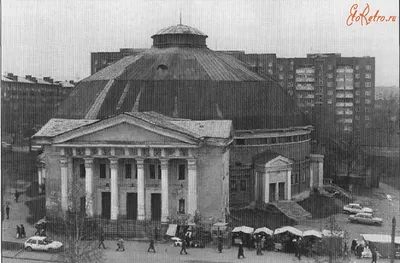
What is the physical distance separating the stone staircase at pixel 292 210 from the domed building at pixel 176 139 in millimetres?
1035

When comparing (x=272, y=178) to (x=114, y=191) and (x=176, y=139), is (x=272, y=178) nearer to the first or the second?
(x=176, y=139)

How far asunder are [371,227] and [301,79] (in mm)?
55419

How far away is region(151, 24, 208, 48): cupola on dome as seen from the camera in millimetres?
57969

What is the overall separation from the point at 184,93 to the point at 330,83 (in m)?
51.9

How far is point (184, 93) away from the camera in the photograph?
167 feet

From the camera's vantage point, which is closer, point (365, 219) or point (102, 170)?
point (102, 170)

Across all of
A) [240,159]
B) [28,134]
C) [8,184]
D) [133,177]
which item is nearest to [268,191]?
[240,159]

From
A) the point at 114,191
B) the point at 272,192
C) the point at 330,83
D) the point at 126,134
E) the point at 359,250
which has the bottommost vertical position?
the point at 359,250

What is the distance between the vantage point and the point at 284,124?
175 ft

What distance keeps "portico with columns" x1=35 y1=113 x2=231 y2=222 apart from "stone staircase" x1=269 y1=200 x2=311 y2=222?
20.6 ft

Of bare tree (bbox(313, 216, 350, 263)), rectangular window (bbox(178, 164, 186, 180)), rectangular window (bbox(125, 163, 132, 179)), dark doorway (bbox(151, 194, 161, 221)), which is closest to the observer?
bare tree (bbox(313, 216, 350, 263))

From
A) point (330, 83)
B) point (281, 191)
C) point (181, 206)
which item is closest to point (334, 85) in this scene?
point (330, 83)

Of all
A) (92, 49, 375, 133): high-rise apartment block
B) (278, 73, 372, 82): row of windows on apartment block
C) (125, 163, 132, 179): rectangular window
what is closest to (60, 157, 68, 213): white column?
(125, 163, 132, 179): rectangular window

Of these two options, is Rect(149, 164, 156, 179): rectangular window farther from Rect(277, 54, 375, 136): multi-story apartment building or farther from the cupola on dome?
Rect(277, 54, 375, 136): multi-story apartment building
